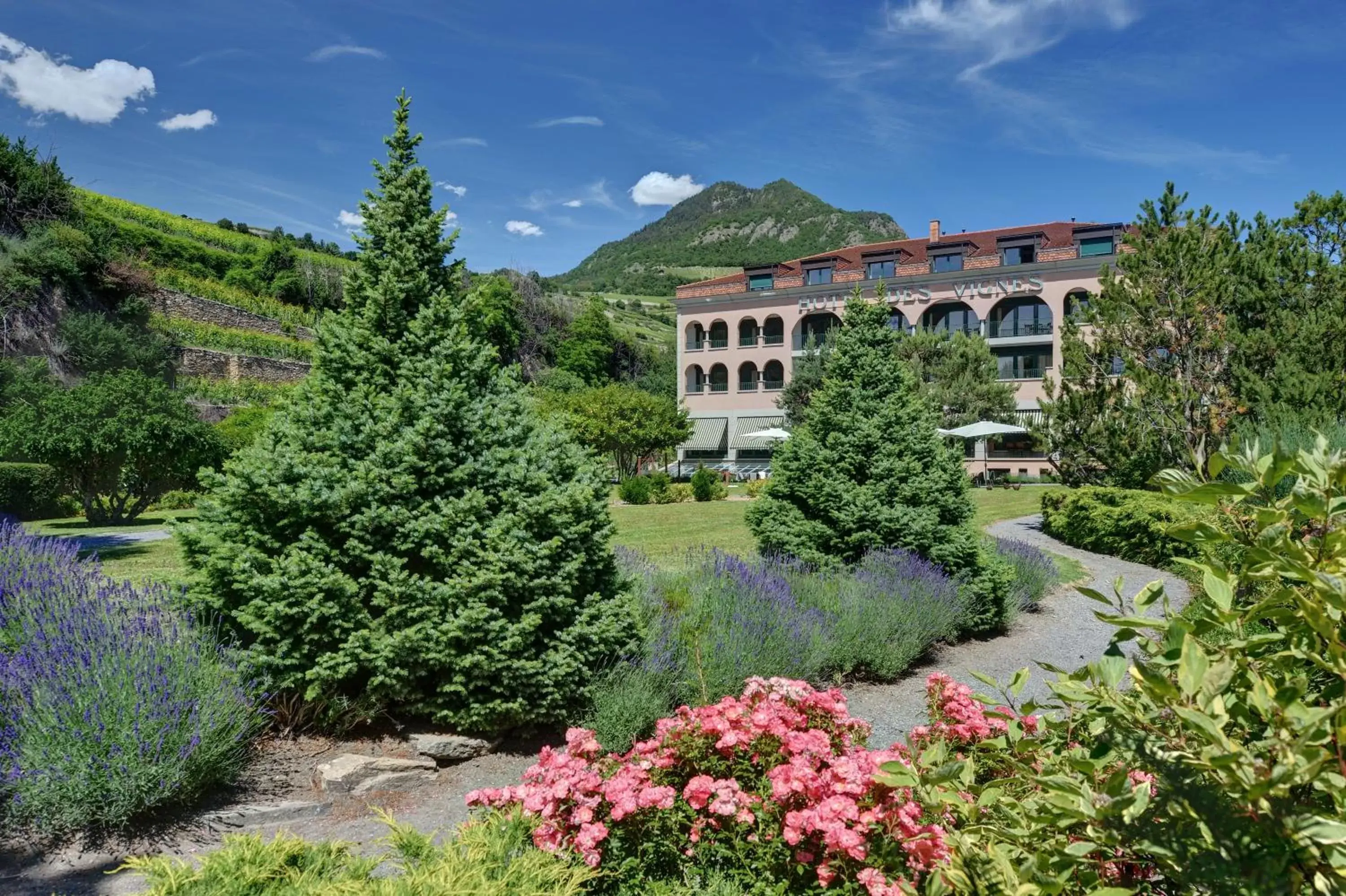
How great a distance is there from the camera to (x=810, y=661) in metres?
6.08

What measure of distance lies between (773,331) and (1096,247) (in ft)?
60.3

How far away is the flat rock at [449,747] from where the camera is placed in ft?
15.5

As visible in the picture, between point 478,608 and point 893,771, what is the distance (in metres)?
2.96

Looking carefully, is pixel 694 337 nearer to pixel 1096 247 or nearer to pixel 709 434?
pixel 709 434

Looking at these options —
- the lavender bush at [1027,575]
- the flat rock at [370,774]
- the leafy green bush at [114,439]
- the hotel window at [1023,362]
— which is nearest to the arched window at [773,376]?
the hotel window at [1023,362]

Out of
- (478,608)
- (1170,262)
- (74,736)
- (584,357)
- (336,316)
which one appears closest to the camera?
(74,736)

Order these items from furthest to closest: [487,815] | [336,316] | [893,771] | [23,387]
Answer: [23,387] → [336,316] → [487,815] → [893,771]

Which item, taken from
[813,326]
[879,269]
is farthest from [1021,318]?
[813,326]

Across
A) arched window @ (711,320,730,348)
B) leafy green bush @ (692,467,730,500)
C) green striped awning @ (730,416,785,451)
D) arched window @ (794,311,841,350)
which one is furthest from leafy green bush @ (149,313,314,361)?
arched window @ (794,311,841,350)

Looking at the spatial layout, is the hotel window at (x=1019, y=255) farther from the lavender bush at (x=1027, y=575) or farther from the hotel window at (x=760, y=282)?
the lavender bush at (x=1027, y=575)

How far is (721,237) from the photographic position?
128375mm

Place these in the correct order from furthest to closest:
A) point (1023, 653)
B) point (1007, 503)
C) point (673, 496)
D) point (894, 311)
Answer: point (894, 311) < point (673, 496) < point (1007, 503) < point (1023, 653)

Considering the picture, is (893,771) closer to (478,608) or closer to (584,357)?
(478,608)

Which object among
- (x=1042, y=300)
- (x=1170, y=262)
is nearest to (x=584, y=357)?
(x=1042, y=300)
